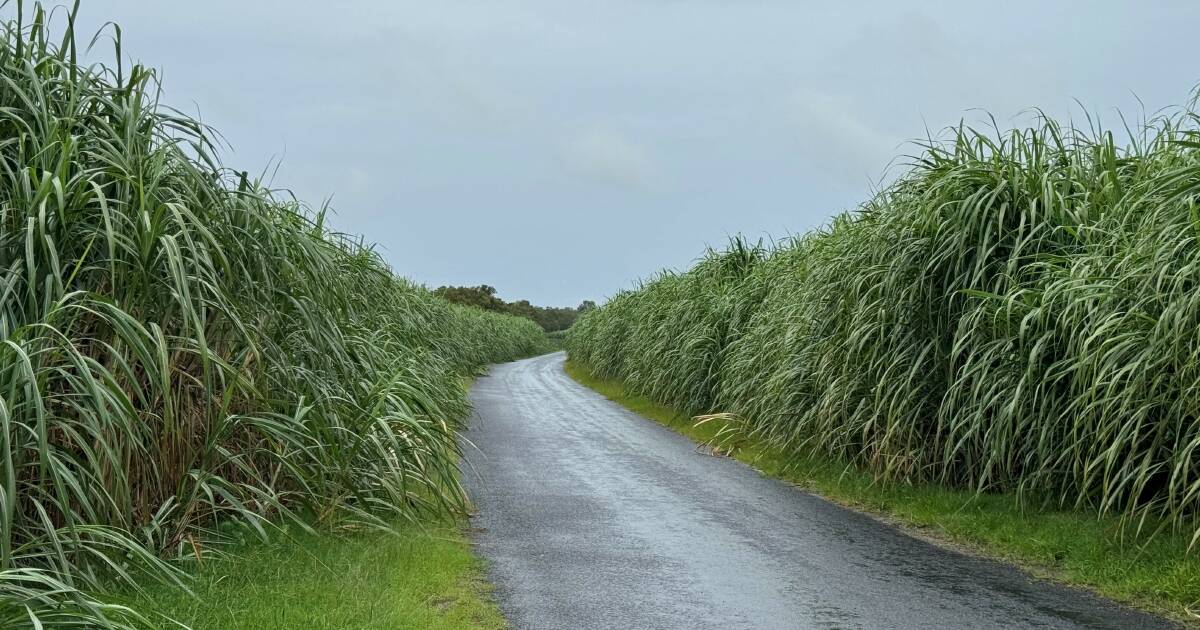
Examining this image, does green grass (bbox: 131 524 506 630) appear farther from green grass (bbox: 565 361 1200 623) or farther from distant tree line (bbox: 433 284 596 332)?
distant tree line (bbox: 433 284 596 332)

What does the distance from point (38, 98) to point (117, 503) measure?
2169 mm

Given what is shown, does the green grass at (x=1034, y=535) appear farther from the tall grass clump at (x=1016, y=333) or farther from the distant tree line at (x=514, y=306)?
the distant tree line at (x=514, y=306)

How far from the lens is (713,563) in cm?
673

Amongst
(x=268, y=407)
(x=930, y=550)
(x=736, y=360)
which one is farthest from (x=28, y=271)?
(x=736, y=360)

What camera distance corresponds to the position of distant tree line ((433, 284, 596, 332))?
226ft

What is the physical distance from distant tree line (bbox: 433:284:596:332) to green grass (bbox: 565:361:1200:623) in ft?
116

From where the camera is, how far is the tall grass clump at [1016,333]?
21.0 ft

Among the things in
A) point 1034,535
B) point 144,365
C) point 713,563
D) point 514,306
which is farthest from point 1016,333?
point 514,306

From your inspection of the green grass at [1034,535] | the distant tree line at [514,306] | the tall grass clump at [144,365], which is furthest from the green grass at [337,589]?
the distant tree line at [514,306]

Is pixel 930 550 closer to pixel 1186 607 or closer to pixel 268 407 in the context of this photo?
pixel 1186 607

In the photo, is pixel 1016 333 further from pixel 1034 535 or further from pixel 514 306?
pixel 514 306

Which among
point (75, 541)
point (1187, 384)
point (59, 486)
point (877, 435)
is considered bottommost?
point (75, 541)

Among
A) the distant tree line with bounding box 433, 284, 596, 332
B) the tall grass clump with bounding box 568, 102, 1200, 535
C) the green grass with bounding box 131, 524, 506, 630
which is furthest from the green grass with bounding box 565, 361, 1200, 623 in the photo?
the distant tree line with bounding box 433, 284, 596, 332

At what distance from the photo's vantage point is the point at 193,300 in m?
5.83
